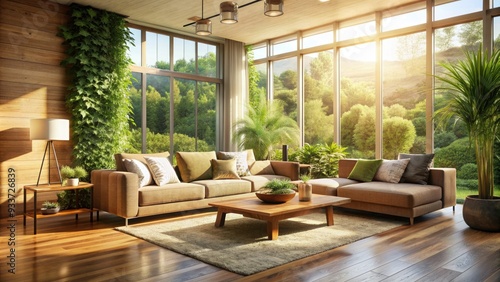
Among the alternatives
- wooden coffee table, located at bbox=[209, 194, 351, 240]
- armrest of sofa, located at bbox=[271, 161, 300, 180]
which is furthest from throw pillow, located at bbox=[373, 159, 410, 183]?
armrest of sofa, located at bbox=[271, 161, 300, 180]

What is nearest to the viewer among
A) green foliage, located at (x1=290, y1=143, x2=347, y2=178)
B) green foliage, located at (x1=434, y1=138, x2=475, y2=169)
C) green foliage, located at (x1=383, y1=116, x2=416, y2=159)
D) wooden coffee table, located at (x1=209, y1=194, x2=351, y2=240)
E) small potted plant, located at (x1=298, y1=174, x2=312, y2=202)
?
wooden coffee table, located at (x1=209, y1=194, x2=351, y2=240)

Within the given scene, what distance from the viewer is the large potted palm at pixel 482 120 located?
4.16 metres

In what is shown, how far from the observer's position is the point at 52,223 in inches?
188

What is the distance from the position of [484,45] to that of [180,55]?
5242mm

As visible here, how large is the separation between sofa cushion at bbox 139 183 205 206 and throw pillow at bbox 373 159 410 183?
8.18 ft

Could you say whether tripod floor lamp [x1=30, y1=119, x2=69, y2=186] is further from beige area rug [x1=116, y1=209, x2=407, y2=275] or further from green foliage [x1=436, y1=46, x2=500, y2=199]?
green foliage [x1=436, y1=46, x2=500, y2=199]

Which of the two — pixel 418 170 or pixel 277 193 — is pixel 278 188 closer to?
pixel 277 193

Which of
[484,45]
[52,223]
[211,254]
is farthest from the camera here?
[484,45]

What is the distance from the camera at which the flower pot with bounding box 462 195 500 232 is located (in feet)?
13.5

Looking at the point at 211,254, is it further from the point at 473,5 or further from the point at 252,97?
the point at 252,97

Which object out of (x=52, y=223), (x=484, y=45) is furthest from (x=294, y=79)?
(x=52, y=223)

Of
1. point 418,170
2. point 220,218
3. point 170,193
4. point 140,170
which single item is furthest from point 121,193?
point 418,170

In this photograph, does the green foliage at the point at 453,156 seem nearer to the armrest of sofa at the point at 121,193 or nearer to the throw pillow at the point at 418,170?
the throw pillow at the point at 418,170

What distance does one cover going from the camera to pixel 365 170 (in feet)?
18.5
